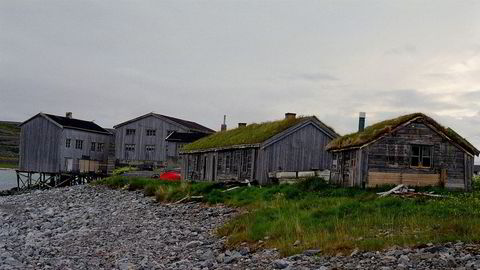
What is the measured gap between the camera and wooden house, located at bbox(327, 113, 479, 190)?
27766 millimetres

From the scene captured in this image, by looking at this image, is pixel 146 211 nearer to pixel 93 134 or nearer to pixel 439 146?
pixel 439 146

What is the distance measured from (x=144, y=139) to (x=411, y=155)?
144 ft

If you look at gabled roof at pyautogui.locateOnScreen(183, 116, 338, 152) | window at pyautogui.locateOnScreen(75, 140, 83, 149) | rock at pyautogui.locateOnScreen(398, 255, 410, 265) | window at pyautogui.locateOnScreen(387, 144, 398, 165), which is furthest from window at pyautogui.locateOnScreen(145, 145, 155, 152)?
rock at pyautogui.locateOnScreen(398, 255, 410, 265)

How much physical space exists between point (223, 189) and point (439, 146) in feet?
38.1

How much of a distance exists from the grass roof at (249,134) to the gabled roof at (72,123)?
22068 mm

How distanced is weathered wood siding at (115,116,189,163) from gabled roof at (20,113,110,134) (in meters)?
3.50

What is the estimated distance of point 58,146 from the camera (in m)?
63.2

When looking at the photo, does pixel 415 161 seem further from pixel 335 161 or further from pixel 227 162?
pixel 227 162

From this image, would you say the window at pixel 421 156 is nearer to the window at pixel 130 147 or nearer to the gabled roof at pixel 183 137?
the gabled roof at pixel 183 137

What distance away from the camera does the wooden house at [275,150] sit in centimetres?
3638

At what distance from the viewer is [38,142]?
64.9 m

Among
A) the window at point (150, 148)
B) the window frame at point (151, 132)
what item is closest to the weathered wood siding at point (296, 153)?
the window at point (150, 148)

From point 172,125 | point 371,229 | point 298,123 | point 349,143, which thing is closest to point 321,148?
point 298,123

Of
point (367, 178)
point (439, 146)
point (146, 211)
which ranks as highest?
point (439, 146)
